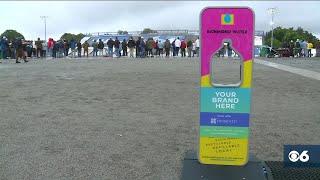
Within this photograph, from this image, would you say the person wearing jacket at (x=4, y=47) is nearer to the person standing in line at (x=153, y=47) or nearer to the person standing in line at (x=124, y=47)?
the person standing in line at (x=124, y=47)

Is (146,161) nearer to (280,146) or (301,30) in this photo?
(280,146)

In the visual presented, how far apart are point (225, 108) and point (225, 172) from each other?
2.17 feet

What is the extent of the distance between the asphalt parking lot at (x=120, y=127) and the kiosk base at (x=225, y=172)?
0.58 m

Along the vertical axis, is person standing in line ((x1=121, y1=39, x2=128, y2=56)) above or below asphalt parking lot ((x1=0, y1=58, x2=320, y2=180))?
above

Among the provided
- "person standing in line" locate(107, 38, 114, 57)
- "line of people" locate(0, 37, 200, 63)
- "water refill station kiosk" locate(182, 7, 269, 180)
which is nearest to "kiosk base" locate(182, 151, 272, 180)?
"water refill station kiosk" locate(182, 7, 269, 180)

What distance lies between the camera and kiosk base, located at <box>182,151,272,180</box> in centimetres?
474

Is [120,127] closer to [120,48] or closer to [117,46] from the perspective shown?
[117,46]

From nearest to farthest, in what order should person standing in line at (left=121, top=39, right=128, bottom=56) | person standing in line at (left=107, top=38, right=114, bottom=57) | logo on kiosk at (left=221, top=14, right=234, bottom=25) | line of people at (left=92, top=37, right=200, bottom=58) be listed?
logo on kiosk at (left=221, top=14, right=234, bottom=25)
line of people at (left=92, top=37, right=200, bottom=58)
person standing in line at (left=107, top=38, right=114, bottom=57)
person standing in line at (left=121, top=39, right=128, bottom=56)

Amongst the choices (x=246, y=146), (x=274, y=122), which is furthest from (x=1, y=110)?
(x=246, y=146)

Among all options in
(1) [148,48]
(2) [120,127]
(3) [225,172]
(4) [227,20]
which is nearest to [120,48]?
(1) [148,48]

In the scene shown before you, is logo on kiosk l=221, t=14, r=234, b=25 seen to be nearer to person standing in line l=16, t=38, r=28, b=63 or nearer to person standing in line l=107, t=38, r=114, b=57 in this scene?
person standing in line l=16, t=38, r=28, b=63

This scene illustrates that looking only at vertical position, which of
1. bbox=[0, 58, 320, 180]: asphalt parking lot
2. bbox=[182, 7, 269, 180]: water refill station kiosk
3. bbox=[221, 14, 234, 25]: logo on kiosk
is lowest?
bbox=[0, 58, 320, 180]: asphalt parking lot

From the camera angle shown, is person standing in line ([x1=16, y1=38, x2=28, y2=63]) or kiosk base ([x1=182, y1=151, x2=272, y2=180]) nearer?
kiosk base ([x1=182, y1=151, x2=272, y2=180])

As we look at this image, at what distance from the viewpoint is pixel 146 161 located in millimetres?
6000
